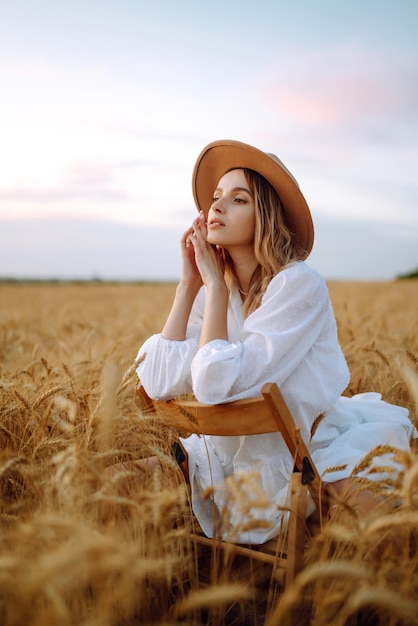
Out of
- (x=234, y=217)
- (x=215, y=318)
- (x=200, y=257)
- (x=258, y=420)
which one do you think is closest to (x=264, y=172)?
(x=234, y=217)

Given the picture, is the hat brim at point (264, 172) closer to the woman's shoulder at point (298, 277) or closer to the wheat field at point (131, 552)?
the woman's shoulder at point (298, 277)

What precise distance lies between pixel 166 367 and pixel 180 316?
257 mm

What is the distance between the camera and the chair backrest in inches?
63.0

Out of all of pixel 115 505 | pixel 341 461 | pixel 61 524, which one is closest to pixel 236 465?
pixel 341 461

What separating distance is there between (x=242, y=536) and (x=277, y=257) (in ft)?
3.46

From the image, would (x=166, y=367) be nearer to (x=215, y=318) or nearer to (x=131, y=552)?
(x=215, y=318)

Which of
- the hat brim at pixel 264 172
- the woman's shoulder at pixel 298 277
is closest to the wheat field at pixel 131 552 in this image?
the woman's shoulder at pixel 298 277

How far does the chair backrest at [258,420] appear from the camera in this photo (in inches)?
63.0

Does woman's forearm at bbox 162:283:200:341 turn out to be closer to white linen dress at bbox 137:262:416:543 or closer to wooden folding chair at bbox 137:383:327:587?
white linen dress at bbox 137:262:416:543

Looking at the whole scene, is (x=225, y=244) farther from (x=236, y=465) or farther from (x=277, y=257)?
(x=236, y=465)

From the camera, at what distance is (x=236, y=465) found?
2096mm

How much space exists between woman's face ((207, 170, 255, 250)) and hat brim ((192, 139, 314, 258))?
0.08 meters

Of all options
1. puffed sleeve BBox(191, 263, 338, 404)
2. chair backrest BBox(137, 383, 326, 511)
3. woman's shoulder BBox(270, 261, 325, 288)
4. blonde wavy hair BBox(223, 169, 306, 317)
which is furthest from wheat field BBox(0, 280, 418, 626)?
blonde wavy hair BBox(223, 169, 306, 317)

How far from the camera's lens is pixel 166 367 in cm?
220
